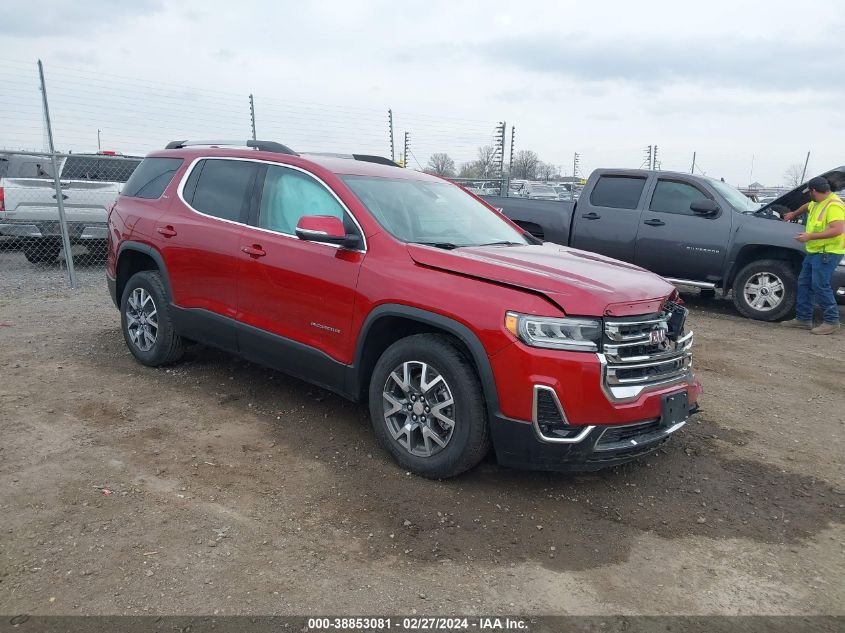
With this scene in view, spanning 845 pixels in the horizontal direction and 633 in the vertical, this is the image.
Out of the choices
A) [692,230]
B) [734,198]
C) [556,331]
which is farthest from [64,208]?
[734,198]

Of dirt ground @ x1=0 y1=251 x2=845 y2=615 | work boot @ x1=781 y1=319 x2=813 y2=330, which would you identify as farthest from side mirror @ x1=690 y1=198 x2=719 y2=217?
dirt ground @ x1=0 y1=251 x2=845 y2=615

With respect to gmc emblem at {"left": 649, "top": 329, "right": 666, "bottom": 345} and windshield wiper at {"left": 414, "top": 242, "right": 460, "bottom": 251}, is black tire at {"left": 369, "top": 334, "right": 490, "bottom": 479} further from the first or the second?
gmc emblem at {"left": 649, "top": 329, "right": 666, "bottom": 345}

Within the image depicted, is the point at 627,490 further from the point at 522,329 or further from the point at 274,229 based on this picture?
the point at 274,229

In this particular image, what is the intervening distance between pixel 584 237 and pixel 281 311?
19.9ft

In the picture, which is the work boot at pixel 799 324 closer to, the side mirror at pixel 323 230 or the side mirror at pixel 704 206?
the side mirror at pixel 704 206

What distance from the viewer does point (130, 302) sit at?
5.66 m

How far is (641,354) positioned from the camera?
353 centimetres

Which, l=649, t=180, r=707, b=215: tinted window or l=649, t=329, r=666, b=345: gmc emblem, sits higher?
l=649, t=180, r=707, b=215: tinted window

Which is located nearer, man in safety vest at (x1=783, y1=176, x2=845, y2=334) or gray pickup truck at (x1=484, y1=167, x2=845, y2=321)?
man in safety vest at (x1=783, y1=176, x2=845, y2=334)

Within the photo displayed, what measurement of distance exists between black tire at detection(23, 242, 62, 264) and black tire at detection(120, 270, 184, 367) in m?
6.36

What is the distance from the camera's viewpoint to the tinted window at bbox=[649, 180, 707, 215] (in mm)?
9016

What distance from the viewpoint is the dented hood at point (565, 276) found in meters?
3.38

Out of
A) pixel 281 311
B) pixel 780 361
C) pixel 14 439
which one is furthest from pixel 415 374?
pixel 780 361

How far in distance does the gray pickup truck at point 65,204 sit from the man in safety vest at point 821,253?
355 inches
